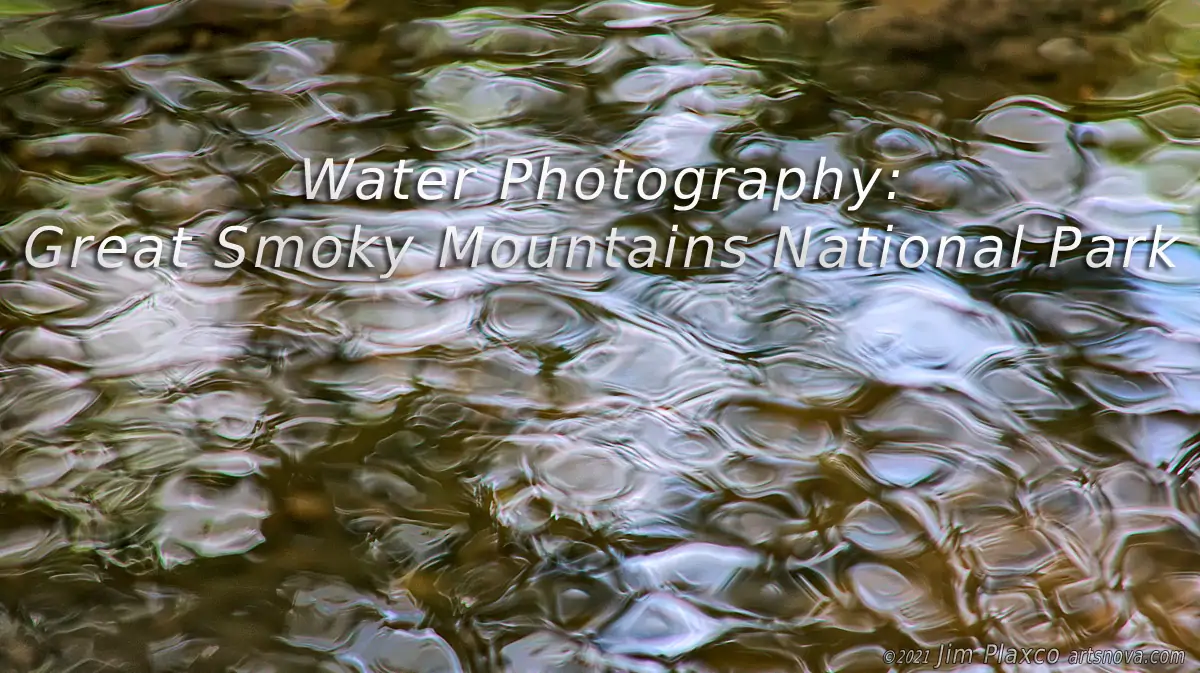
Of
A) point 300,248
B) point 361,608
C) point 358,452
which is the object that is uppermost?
point 300,248

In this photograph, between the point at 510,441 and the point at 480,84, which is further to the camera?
the point at 480,84

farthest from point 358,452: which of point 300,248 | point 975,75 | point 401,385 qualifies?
point 975,75

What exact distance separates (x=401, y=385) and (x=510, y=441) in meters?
0.15

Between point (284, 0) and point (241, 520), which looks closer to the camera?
point (241, 520)

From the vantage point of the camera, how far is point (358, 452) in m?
0.96

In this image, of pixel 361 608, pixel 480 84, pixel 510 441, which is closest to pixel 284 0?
pixel 480 84

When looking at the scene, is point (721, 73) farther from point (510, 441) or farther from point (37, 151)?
point (37, 151)

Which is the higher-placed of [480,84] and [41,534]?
[480,84]

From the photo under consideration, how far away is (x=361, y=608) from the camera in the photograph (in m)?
0.92

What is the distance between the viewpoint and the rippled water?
0.92 meters

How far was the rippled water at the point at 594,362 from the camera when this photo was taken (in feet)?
3.01

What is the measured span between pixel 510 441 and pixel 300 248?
14.2 inches

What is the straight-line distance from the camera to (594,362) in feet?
3.24

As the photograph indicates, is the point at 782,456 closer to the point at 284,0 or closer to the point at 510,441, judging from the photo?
the point at 510,441
